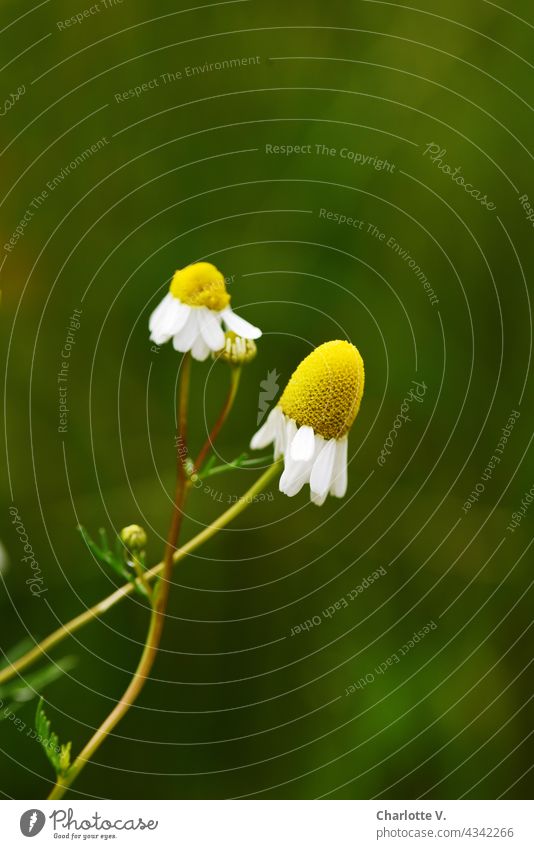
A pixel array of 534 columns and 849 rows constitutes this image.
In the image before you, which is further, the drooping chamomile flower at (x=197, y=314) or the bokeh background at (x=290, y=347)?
the bokeh background at (x=290, y=347)

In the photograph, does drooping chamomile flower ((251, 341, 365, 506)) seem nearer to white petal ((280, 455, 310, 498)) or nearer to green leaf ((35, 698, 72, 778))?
white petal ((280, 455, 310, 498))

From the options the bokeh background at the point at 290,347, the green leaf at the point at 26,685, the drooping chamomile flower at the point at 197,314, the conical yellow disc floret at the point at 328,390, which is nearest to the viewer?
the conical yellow disc floret at the point at 328,390

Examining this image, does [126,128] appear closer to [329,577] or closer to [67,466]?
[67,466]

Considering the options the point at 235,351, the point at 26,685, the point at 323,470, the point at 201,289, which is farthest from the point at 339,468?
the point at 26,685

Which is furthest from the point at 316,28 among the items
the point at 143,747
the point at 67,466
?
the point at 143,747

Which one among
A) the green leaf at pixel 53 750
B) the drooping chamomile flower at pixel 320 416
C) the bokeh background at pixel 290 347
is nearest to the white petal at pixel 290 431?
the drooping chamomile flower at pixel 320 416

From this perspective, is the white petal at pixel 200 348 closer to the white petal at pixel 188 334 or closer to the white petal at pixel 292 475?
the white petal at pixel 188 334
